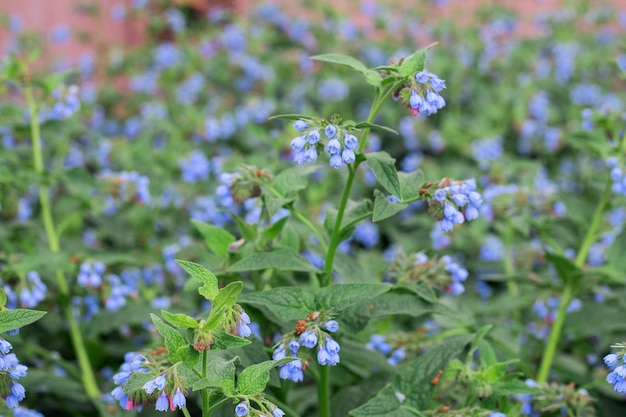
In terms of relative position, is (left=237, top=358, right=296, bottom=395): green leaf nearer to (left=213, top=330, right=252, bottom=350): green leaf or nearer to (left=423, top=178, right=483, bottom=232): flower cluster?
(left=213, top=330, right=252, bottom=350): green leaf

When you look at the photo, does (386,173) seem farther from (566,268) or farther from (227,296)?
(566,268)

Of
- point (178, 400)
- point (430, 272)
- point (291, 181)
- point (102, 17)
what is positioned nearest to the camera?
point (178, 400)

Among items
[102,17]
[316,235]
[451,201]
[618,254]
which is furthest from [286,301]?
[102,17]

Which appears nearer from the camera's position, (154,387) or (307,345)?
(154,387)

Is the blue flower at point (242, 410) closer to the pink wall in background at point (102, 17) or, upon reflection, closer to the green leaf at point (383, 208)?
→ the green leaf at point (383, 208)

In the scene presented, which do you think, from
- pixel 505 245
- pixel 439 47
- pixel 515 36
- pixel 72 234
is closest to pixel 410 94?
pixel 505 245

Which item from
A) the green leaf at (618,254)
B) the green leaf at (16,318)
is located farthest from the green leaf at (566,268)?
the green leaf at (16,318)
